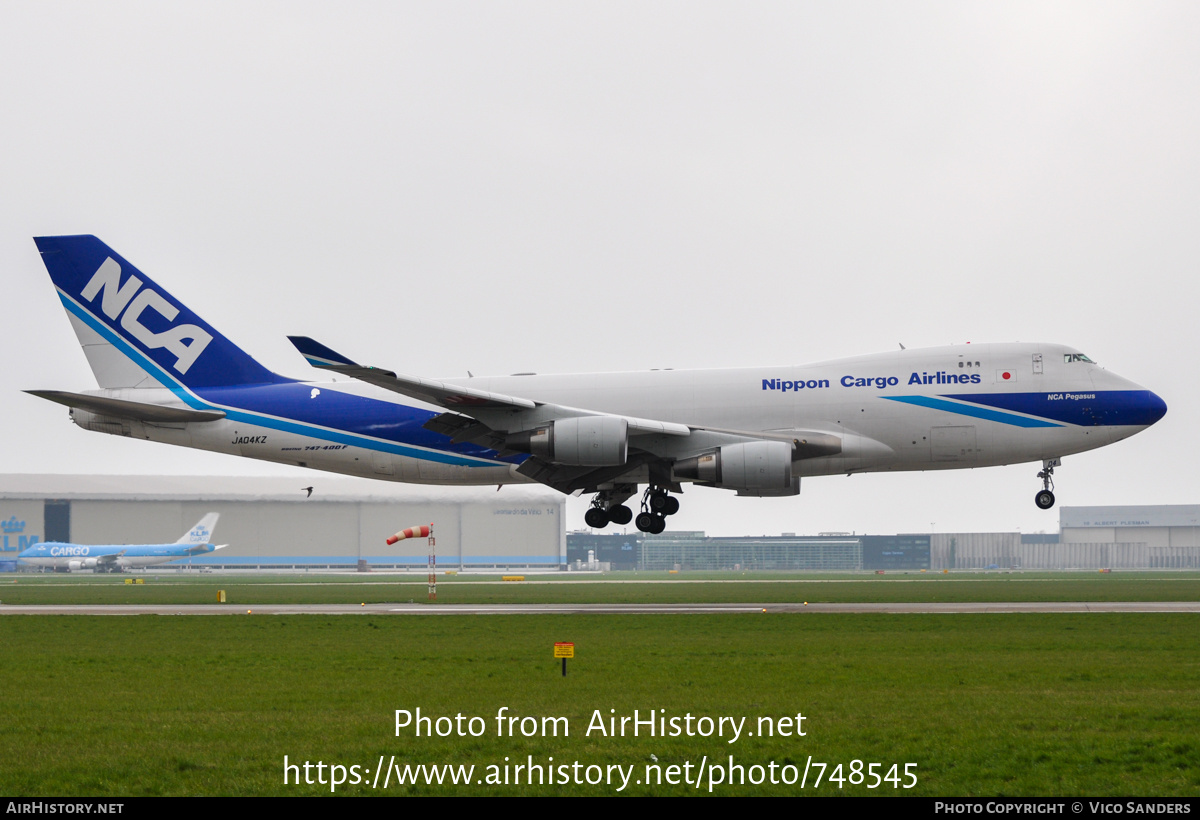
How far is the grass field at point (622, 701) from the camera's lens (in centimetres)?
1304

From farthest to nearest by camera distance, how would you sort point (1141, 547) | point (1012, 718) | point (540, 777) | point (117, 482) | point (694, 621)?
point (117, 482) < point (1141, 547) < point (694, 621) < point (1012, 718) < point (540, 777)

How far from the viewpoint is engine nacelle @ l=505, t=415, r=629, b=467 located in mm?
38875

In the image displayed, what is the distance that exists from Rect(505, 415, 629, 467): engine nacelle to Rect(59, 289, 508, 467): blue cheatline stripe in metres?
4.60

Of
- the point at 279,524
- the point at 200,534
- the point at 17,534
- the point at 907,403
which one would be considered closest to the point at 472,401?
the point at 907,403

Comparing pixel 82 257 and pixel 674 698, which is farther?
pixel 82 257

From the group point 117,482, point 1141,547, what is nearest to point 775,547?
point 1141,547

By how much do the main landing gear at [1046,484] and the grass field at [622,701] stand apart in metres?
9.78

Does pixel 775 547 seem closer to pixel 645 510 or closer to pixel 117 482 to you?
pixel 117 482

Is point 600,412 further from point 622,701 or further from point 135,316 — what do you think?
point 622,701

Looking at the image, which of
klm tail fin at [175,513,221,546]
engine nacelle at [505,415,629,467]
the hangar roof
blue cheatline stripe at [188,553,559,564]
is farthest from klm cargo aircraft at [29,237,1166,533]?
the hangar roof

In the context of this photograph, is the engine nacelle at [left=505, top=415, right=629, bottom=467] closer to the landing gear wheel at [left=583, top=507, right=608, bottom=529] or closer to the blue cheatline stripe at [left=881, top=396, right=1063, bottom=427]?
the landing gear wheel at [left=583, top=507, right=608, bottom=529]

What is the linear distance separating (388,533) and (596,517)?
9569 centimetres

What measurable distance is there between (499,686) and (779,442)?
2082 cm

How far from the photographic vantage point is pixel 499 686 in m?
19.7
